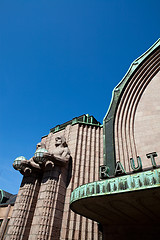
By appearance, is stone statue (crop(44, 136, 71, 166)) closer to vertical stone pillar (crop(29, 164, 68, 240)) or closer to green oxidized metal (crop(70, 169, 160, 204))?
vertical stone pillar (crop(29, 164, 68, 240))

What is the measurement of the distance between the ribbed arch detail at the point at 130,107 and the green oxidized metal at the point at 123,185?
22.4ft

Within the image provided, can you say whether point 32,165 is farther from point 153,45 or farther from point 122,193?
point 153,45

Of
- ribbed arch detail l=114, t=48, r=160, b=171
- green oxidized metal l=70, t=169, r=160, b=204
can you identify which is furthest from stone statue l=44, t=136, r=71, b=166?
green oxidized metal l=70, t=169, r=160, b=204

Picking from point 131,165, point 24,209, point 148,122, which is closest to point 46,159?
point 24,209

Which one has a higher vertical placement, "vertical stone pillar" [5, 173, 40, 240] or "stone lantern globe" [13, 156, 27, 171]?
"stone lantern globe" [13, 156, 27, 171]

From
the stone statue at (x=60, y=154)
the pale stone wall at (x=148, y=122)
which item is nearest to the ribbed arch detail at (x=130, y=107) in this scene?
the pale stone wall at (x=148, y=122)

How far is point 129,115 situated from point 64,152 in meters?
7.59

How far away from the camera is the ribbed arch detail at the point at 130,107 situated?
51.7 ft

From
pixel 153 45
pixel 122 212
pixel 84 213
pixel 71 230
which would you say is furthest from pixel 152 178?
pixel 153 45

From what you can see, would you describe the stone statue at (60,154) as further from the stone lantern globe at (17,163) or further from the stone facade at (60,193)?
the stone lantern globe at (17,163)

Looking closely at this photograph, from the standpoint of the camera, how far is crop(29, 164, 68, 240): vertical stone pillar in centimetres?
1215

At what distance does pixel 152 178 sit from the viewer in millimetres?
7379

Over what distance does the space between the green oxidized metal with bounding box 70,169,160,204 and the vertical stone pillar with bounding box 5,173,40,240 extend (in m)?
7.68

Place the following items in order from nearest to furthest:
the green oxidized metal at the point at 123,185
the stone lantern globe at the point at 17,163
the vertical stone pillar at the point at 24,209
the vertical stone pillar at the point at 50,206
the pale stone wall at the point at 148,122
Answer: the green oxidized metal at the point at 123,185, the vertical stone pillar at the point at 50,206, the vertical stone pillar at the point at 24,209, the pale stone wall at the point at 148,122, the stone lantern globe at the point at 17,163
